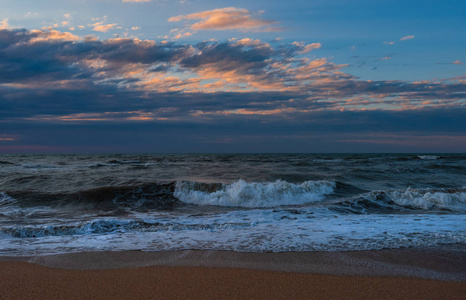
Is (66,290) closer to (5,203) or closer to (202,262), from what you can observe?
(202,262)

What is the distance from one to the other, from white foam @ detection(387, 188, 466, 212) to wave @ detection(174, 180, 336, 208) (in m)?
2.38

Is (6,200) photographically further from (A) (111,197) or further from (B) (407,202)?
(B) (407,202)

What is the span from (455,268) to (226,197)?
767 centimetres

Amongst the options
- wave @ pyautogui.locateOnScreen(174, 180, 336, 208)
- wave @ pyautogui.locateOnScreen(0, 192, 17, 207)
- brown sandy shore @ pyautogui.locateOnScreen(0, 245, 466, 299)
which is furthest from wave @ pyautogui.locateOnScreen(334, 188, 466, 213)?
wave @ pyautogui.locateOnScreen(0, 192, 17, 207)

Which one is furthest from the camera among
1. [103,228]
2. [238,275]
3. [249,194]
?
[249,194]

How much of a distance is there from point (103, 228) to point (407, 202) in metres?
8.92

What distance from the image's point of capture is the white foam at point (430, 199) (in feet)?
32.8

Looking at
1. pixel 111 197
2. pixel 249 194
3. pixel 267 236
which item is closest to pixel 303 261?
pixel 267 236

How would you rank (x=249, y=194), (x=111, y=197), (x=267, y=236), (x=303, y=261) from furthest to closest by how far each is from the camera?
(x=111, y=197) < (x=249, y=194) < (x=267, y=236) < (x=303, y=261)

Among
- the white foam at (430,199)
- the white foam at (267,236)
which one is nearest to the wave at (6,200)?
the white foam at (267,236)

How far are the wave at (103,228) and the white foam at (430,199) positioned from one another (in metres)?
6.23

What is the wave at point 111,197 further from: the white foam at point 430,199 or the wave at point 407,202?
the white foam at point 430,199

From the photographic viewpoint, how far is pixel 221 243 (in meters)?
5.19

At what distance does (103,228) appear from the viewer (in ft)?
21.2
